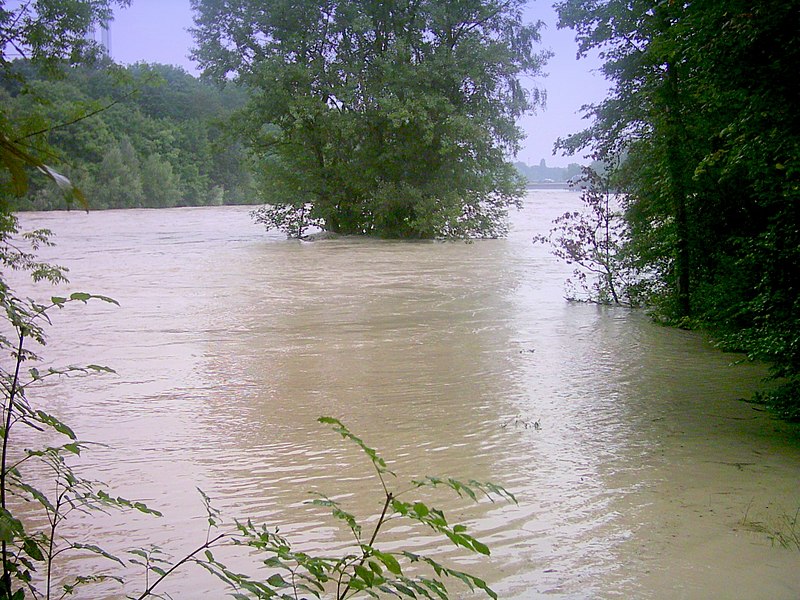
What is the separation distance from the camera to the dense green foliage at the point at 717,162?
491 cm

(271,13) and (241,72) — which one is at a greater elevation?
(271,13)

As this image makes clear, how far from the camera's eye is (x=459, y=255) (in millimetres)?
22609

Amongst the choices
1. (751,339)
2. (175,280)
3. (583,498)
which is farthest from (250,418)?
(175,280)

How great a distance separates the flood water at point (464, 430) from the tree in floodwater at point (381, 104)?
43.4 feet

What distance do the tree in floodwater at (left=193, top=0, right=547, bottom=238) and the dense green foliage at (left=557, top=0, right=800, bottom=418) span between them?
10022 mm

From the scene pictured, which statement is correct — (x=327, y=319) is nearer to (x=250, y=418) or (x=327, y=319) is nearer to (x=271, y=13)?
(x=250, y=418)

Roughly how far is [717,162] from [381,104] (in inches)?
698

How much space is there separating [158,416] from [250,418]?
0.72m

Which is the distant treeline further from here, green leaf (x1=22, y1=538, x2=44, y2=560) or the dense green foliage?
green leaf (x1=22, y1=538, x2=44, y2=560)

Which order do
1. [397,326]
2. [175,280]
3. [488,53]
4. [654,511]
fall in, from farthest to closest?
[488,53], [175,280], [397,326], [654,511]

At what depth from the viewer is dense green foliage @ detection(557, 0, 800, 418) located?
16.1 feet

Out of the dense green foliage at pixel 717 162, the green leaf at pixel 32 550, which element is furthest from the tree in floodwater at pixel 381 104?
the green leaf at pixel 32 550

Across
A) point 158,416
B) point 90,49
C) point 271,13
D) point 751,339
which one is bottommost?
point 158,416

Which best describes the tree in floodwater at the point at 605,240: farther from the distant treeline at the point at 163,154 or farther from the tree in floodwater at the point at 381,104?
the distant treeline at the point at 163,154
